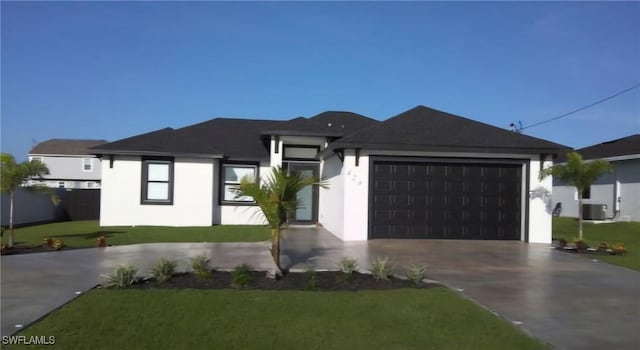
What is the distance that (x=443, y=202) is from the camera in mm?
15883

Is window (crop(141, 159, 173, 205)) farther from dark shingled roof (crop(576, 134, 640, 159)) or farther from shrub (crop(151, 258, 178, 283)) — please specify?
dark shingled roof (crop(576, 134, 640, 159))

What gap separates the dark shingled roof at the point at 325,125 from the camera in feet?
65.0

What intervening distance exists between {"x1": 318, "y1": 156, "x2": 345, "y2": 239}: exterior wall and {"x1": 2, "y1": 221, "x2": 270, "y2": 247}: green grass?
7.54 feet

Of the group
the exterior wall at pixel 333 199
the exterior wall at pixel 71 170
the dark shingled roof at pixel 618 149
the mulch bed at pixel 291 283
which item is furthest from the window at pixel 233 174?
the exterior wall at pixel 71 170

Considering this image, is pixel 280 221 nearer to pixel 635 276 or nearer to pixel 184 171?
pixel 635 276

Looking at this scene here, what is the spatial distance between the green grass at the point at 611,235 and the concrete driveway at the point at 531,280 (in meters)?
0.76

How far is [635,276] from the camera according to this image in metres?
10.4

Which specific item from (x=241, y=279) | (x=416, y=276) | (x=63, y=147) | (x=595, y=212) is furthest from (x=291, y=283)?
(x=63, y=147)

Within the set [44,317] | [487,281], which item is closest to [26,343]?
[44,317]

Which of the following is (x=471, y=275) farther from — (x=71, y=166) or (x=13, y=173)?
(x=71, y=166)

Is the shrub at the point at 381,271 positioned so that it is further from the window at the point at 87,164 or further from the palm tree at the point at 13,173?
the window at the point at 87,164

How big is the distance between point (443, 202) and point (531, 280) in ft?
20.3

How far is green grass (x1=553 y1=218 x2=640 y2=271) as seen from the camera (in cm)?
1294

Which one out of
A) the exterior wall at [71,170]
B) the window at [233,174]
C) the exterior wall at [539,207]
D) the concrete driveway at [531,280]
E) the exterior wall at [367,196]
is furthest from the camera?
the exterior wall at [71,170]
